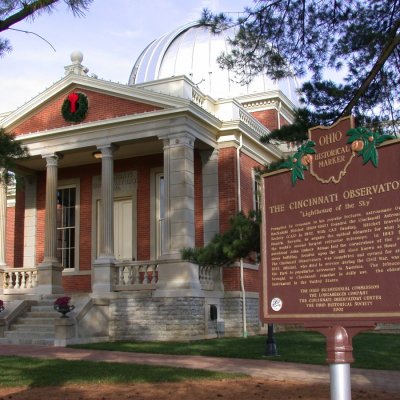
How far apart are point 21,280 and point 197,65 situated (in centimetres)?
1287

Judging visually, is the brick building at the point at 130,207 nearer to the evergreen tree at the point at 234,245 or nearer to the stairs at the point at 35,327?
the stairs at the point at 35,327

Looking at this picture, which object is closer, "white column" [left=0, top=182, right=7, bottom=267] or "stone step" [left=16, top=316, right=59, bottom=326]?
"stone step" [left=16, top=316, right=59, bottom=326]

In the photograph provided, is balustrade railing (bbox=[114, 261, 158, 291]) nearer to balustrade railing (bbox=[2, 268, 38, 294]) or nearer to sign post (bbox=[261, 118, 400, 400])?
balustrade railing (bbox=[2, 268, 38, 294])

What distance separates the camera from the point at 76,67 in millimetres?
19766

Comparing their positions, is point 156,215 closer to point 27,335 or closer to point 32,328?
point 32,328

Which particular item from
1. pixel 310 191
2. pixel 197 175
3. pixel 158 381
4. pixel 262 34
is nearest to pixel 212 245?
pixel 158 381

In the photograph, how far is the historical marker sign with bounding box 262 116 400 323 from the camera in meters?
4.98

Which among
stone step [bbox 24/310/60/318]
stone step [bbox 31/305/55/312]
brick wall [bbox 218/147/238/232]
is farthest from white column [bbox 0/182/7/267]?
brick wall [bbox 218/147/238/232]

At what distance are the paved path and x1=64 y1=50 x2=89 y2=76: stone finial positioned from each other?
30.6 feet

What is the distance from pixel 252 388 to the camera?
851cm

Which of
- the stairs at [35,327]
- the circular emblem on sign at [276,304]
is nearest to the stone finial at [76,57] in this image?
the stairs at [35,327]

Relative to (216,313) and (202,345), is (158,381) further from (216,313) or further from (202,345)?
(216,313)

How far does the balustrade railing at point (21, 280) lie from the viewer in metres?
19.2

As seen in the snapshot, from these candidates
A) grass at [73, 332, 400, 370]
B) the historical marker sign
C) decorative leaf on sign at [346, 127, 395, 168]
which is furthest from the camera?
grass at [73, 332, 400, 370]
